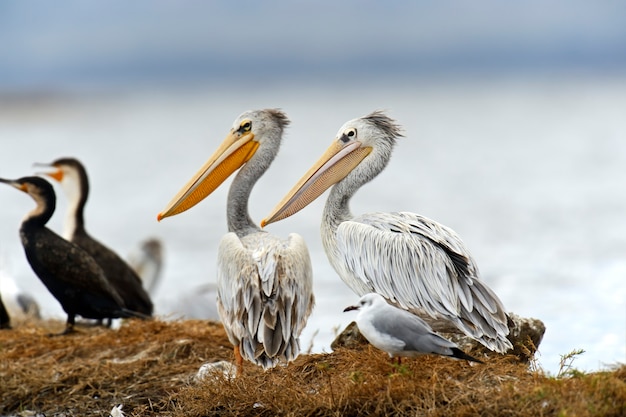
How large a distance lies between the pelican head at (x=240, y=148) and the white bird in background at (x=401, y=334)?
197cm

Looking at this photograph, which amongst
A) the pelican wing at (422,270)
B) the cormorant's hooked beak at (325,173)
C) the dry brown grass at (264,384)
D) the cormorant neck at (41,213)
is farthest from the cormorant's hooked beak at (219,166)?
the cormorant neck at (41,213)

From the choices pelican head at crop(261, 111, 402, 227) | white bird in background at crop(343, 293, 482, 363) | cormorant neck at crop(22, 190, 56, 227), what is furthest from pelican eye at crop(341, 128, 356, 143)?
cormorant neck at crop(22, 190, 56, 227)

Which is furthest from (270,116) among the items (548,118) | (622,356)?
(548,118)

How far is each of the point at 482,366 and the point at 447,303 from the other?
1.21ft

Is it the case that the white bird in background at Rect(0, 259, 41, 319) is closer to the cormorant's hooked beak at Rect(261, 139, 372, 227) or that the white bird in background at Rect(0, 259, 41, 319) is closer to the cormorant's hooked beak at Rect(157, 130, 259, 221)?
the cormorant's hooked beak at Rect(157, 130, 259, 221)

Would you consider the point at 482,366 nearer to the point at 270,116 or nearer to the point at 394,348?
the point at 394,348

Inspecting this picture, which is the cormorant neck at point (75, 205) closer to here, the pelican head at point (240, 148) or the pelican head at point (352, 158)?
the pelican head at point (240, 148)

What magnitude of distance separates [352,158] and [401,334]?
1.70 m

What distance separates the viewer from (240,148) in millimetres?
6992

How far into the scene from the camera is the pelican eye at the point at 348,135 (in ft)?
21.5

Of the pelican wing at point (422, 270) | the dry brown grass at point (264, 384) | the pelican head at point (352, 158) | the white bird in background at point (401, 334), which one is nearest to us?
the dry brown grass at point (264, 384)

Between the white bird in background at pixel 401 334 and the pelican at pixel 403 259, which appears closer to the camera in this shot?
the white bird in background at pixel 401 334

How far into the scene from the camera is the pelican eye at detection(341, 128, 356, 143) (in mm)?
6551

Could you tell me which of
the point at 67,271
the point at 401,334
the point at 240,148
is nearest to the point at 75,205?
the point at 67,271
